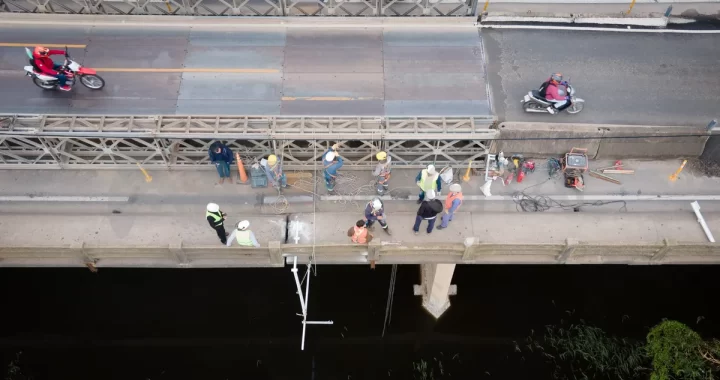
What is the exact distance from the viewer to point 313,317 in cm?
2194

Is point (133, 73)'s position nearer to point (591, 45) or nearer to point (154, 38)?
point (154, 38)

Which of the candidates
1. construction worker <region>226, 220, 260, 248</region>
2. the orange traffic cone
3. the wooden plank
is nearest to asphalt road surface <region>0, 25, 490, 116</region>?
the orange traffic cone

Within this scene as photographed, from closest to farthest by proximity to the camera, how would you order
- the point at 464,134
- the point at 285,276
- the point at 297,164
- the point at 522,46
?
the point at 464,134, the point at 297,164, the point at 522,46, the point at 285,276

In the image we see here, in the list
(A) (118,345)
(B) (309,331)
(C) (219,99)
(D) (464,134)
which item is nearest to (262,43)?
(C) (219,99)

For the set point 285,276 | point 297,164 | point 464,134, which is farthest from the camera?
point 285,276

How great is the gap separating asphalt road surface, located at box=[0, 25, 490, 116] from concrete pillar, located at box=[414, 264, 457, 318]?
634 centimetres

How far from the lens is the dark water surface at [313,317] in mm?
21094

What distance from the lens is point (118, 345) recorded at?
21.4 m

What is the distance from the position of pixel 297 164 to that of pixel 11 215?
9.21 m

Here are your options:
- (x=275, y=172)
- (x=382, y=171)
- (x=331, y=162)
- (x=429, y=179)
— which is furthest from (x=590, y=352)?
(x=275, y=172)

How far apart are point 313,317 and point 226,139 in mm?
7981

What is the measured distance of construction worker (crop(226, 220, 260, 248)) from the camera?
1591 cm

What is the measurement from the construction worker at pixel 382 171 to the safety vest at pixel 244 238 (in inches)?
166

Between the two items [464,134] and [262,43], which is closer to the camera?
[464,134]
